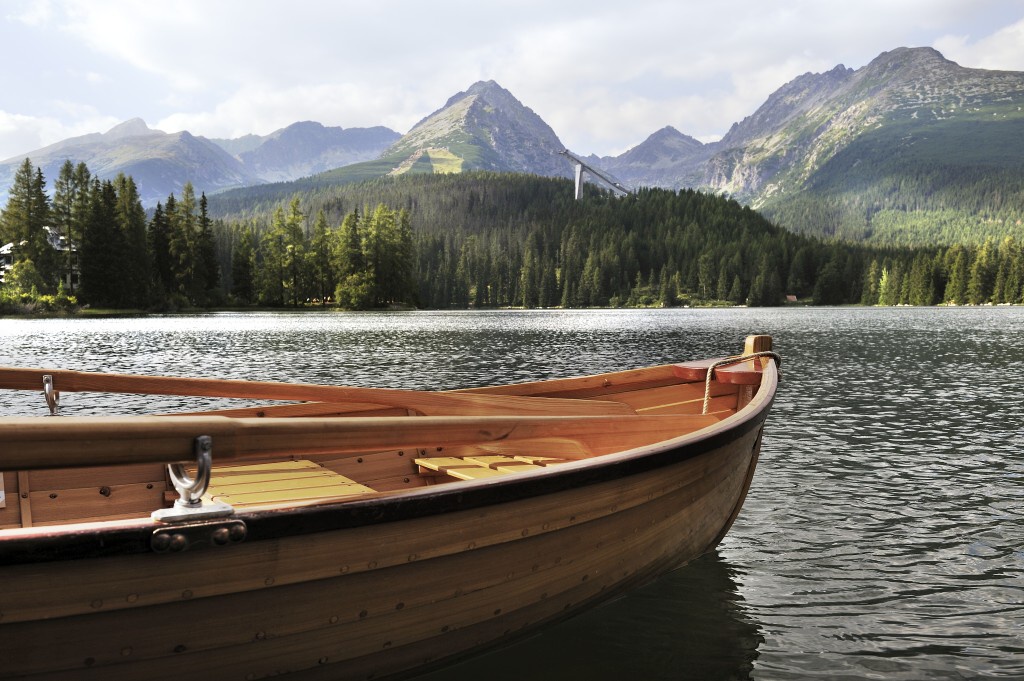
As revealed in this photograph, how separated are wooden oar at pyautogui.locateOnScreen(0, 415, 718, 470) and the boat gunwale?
0.36 metres

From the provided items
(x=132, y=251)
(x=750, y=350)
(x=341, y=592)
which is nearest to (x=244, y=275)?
(x=132, y=251)

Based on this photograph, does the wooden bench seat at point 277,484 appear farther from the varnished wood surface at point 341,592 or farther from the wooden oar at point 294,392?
the varnished wood surface at point 341,592

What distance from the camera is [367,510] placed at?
4.52 meters

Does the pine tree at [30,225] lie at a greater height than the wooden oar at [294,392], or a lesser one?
greater

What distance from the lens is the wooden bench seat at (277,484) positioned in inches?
251

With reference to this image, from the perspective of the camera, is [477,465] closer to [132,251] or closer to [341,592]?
[341,592]

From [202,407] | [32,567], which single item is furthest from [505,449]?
[202,407]

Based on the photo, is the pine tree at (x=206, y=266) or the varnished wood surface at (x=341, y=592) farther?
the pine tree at (x=206, y=266)

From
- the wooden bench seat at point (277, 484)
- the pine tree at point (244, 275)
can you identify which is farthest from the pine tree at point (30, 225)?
the wooden bench seat at point (277, 484)

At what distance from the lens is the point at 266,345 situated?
48500 mm

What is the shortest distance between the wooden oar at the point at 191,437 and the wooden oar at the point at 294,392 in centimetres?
176

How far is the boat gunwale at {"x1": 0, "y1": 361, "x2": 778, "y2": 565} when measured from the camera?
3.65 meters

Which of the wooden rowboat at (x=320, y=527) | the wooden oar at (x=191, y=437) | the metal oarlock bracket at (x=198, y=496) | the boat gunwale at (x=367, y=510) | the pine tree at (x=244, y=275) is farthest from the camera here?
the pine tree at (x=244, y=275)

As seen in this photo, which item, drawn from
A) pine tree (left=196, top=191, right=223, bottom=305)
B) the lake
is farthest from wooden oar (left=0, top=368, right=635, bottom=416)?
pine tree (left=196, top=191, right=223, bottom=305)
